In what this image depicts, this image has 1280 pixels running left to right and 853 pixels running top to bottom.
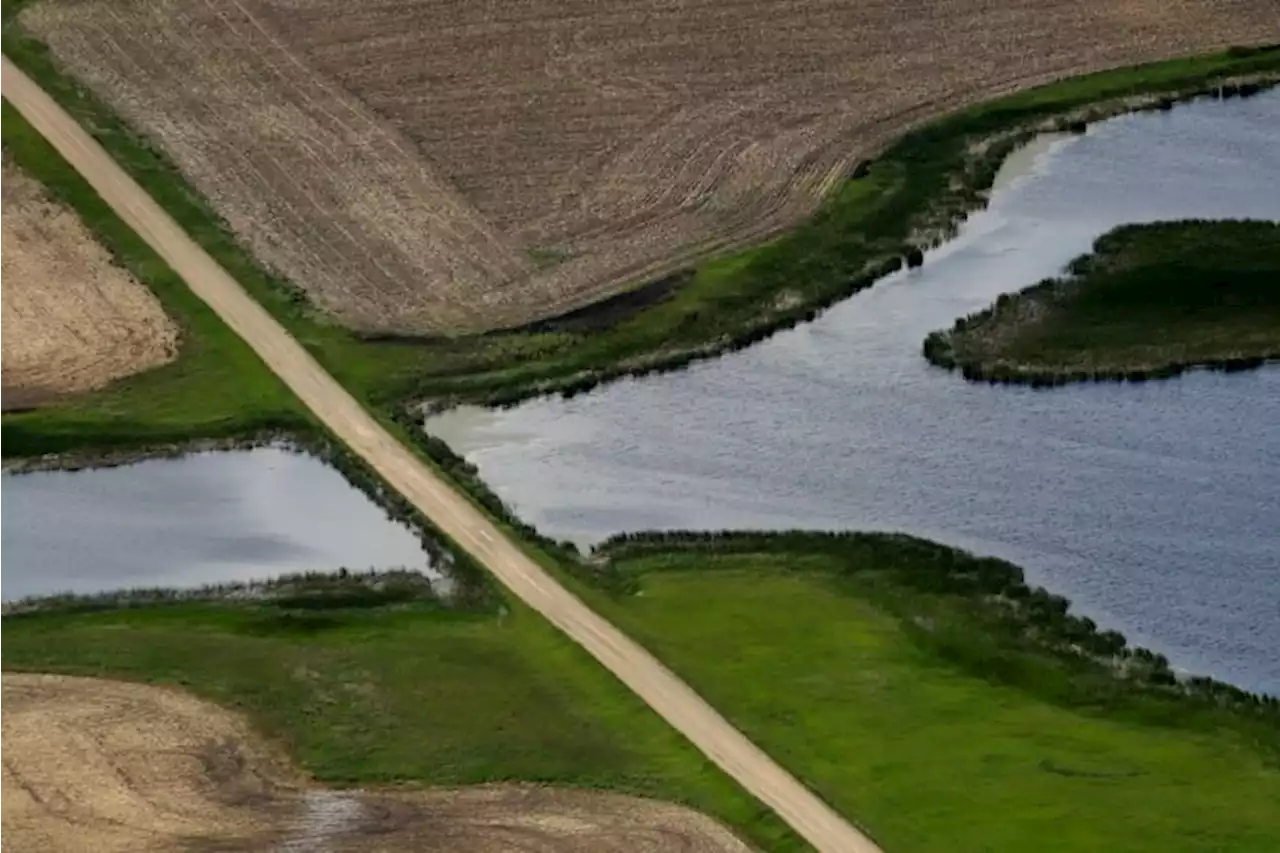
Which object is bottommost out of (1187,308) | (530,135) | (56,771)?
(56,771)

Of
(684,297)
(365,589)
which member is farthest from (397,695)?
(684,297)

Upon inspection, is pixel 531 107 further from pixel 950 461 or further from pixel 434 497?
→ pixel 950 461

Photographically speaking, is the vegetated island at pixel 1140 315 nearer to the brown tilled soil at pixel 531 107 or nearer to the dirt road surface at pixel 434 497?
the brown tilled soil at pixel 531 107

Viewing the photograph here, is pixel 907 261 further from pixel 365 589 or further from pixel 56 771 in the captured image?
pixel 56 771

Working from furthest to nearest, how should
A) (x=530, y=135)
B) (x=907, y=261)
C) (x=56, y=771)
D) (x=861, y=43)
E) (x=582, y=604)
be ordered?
1. (x=861, y=43)
2. (x=530, y=135)
3. (x=907, y=261)
4. (x=582, y=604)
5. (x=56, y=771)

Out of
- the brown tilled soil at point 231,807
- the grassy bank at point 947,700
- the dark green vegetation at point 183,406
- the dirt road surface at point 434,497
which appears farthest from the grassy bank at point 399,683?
the dark green vegetation at point 183,406

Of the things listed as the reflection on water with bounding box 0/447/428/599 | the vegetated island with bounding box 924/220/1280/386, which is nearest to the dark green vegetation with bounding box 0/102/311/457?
the reflection on water with bounding box 0/447/428/599

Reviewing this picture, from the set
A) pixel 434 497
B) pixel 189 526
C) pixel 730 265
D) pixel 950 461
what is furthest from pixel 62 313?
pixel 950 461
